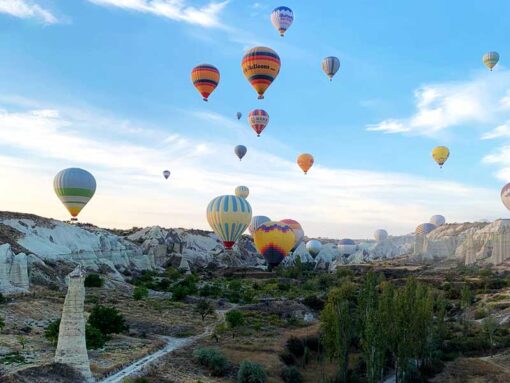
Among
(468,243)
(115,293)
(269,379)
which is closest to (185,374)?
(269,379)

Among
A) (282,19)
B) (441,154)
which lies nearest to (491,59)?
(441,154)

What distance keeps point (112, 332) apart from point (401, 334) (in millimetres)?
18480

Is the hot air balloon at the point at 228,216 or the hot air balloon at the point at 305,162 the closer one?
the hot air balloon at the point at 228,216

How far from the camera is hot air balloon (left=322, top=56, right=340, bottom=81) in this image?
71.4 meters

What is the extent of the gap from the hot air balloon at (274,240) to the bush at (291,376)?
40376mm

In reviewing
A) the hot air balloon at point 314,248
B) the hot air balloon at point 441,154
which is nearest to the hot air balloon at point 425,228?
the hot air balloon at point 314,248

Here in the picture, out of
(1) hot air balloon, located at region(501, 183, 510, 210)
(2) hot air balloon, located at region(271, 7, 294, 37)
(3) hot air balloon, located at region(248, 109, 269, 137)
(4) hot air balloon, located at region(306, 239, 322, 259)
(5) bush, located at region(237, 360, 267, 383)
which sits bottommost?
(5) bush, located at region(237, 360, 267, 383)

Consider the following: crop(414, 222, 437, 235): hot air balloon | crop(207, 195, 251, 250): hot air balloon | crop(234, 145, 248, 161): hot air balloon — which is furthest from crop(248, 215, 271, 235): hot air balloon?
crop(414, 222, 437, 235): hot air balloon

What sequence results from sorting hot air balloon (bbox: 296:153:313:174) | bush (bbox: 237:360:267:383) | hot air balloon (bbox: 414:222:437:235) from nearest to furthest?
bush (bbox: 237:360:267:383) < hot air balloon (bbox: 296:153:313:174) < hot air balloon (bbox: 414:222:437:235)

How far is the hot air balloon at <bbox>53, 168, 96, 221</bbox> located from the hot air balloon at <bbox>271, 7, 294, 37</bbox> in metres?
31.9

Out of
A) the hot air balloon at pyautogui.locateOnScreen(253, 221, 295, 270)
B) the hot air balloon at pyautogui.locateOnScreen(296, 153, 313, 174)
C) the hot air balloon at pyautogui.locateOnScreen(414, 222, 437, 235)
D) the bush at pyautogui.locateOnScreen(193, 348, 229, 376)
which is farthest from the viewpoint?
the hot air balloon at pyautogui.locateOnScreen(414, 222, 437, 235)

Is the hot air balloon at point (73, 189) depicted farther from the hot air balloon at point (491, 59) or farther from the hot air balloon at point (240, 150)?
the hot air balloon at point (491, 59)

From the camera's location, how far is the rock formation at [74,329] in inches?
878

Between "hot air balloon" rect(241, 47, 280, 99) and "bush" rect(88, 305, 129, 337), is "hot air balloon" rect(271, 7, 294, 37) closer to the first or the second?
"hot air balloon" rect(241, 47, 280, 99)
